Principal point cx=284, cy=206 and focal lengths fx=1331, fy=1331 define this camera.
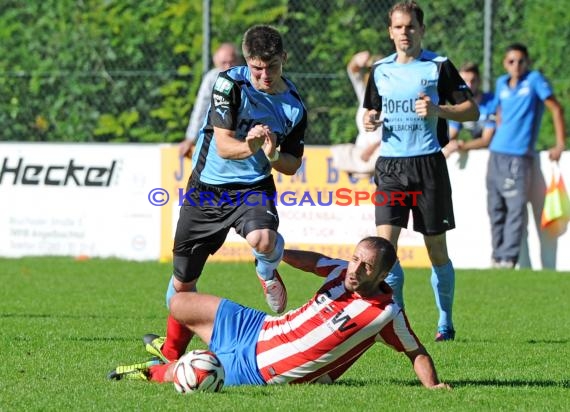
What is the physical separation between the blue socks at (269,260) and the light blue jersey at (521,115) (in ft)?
23.9

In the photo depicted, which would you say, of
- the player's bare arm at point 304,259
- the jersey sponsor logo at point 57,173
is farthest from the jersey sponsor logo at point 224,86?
the jersey sponsor logo at point 57,173

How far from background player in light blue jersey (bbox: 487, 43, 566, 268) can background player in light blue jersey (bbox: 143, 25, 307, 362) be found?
22.6 feet

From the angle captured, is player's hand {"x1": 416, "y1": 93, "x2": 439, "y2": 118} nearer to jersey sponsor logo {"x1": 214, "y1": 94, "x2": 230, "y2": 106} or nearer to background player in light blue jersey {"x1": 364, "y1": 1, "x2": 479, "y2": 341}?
background player in light blue jersey {"x1": 364, "y1": 1, "x2": 479, "y2": 341}

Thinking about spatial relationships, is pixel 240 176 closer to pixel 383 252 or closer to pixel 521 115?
pixel 383 252

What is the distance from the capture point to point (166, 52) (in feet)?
60.2

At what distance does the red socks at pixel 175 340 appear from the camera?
305 inches

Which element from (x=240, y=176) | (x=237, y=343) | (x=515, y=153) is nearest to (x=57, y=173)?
(x=515, y=153)

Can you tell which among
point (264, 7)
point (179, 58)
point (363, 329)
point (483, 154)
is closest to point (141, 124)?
point (179, 58)

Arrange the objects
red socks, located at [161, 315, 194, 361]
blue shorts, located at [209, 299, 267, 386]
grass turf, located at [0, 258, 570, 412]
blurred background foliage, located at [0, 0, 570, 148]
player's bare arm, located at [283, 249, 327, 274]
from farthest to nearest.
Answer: blurred background foliage, located at [0, 0, 570, 148]
red socks, located at [161, 315, 194, 361]
player's bare arm, located at [283, 249, 327, 274]
blue shorts, located at [209, 299, 267, 386]
grass turf, located at [0, 258, 570, 412]

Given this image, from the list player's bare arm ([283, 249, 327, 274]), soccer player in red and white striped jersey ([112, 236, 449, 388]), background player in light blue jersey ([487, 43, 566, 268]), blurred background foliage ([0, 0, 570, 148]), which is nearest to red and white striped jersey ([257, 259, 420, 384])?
soccer player in red and white striped jersey ([112, 236, 449, 388])

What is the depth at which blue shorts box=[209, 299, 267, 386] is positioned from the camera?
7.27 m

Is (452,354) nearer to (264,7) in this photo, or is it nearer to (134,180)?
(134,180)

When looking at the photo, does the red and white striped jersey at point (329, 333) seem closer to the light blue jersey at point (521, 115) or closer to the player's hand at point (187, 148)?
the player's hand at point (187, 148)

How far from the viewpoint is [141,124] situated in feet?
59.9
